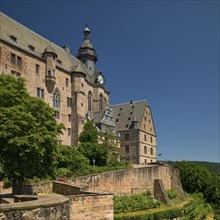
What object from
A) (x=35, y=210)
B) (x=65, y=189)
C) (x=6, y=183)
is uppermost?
(x=35, y=210)

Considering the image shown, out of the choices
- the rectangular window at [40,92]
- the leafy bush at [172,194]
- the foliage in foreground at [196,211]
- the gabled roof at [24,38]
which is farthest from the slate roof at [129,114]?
the rectangular window at [40,92]

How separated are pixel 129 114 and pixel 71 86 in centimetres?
1967

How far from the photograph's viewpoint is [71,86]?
164ft

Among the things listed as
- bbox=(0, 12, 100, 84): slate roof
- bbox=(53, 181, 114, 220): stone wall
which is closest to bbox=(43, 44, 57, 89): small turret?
bbox=(0, 12, 100, 84): slate roof

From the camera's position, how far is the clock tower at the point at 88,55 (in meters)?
61.5

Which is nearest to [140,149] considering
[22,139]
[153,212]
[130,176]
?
[130,176]

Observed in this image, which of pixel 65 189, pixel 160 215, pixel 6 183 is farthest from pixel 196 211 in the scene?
pixel 6 183

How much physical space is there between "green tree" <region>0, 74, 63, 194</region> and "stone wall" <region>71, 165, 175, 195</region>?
663cm

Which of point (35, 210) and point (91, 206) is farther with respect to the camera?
point (91, 206)

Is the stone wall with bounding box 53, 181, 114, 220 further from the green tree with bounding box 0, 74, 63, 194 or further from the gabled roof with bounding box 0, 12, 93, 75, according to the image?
the gabled roof with bounding box 0, 12, 93, 75

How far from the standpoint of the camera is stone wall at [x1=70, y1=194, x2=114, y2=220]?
12039 mm

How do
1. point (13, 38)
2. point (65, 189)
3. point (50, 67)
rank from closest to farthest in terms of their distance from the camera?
point (65, 189), point (13, 38), point (50, 67)

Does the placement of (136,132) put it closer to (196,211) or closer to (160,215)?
(196,211)

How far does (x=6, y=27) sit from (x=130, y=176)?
2610 cm
